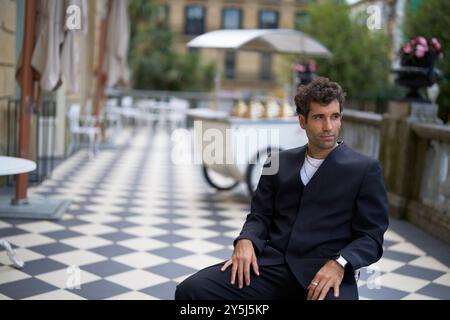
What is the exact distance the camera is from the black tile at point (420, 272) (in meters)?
5.17

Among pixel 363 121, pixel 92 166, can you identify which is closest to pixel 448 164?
pixel 363 121

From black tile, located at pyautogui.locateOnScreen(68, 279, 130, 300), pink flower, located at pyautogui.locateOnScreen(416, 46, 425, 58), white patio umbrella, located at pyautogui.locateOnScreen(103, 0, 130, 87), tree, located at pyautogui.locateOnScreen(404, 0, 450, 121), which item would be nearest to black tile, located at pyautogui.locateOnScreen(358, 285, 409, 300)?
black tile, located at pyautogui.locateOnScreen(68, 279, 130, 300)

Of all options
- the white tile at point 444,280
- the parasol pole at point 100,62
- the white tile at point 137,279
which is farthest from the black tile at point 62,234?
the parasol pole at point 100,62

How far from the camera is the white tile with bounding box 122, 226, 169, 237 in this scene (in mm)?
6133

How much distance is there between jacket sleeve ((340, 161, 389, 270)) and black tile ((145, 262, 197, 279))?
2321 mm

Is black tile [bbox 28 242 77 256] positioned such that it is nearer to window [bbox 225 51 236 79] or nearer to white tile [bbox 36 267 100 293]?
white tile [bbox 36 267 100 293]

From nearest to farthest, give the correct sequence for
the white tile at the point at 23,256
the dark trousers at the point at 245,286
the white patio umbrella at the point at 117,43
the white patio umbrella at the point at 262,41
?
the dark trousers at the point at 245,286 < the white tile at the point at 23,256 < the white patio umbrella at the point at 262,41 < the white patio umbrella at the point at 117,43

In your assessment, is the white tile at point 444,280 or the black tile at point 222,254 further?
the black tile at point 222,254

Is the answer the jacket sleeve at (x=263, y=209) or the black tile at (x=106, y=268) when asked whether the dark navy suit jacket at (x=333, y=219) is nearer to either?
the jacket sleeve at (x=263, y=209)

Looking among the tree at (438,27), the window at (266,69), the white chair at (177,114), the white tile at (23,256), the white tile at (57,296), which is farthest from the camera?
the window at (266,69)

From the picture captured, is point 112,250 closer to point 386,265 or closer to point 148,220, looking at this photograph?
point 148,220

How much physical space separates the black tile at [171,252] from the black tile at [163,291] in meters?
0.74

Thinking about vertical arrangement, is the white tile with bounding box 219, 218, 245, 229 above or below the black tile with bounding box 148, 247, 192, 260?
above

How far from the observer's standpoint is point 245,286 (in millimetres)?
2799
